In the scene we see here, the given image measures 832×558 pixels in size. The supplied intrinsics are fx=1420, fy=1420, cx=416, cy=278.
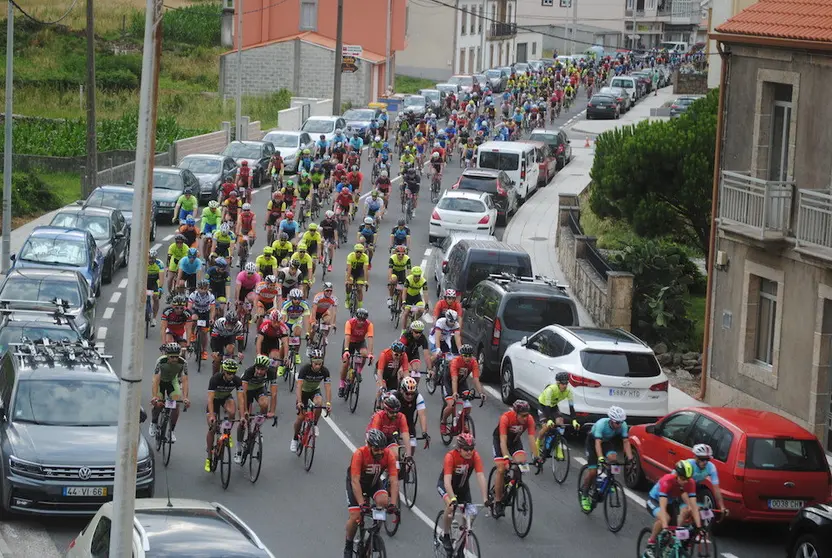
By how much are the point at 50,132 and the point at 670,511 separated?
41304 mm

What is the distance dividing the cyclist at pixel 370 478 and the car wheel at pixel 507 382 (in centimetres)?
843

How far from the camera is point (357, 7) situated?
83.1 meters

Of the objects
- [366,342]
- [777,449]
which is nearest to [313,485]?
[366,342]

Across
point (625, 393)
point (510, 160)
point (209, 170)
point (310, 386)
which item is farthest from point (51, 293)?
point (510, 160)

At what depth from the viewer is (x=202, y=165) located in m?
44.1

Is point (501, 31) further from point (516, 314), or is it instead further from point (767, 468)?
point (767, 468)

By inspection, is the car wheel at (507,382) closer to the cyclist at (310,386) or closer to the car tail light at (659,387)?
the car tail light at (659,387)

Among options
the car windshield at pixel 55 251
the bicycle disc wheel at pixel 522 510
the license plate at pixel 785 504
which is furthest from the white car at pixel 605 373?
the car windshield at pixel 55 251

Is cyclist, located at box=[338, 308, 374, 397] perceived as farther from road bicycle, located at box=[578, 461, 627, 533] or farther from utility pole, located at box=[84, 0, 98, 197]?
utility pole, located at box=[84, 0, 98, 197]

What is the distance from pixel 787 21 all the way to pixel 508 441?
32.9ft

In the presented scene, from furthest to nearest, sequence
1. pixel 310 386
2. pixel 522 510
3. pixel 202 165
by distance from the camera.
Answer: pixel 202 165, pixel 310 386, pixel 522 510

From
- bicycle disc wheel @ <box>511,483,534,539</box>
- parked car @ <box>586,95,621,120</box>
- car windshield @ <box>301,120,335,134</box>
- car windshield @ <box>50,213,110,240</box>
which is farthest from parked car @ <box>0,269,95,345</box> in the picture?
parked car @ <box>586,95,621,120</box>

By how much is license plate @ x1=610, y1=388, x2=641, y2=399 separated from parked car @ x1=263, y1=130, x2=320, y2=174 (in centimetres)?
2993

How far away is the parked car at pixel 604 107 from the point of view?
75.0 metres
